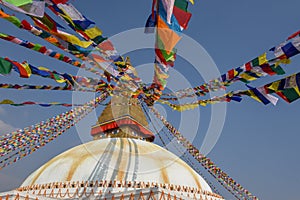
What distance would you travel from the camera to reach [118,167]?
32.3ft

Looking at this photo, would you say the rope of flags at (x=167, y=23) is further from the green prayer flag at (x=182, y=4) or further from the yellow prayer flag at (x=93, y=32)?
the yellow prayer flag at (x=93, y=32)

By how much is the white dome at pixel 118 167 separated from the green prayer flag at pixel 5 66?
17.5 feet

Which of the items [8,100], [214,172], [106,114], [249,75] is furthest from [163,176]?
[106,114]

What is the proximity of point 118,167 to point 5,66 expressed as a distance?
5.76 metres

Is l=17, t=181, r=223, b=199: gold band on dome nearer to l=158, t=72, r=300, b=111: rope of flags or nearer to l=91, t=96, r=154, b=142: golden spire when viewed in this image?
l=158, t=72, r=300, b=111: rope of flags

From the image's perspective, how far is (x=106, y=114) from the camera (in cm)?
1563

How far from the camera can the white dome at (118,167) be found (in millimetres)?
9641

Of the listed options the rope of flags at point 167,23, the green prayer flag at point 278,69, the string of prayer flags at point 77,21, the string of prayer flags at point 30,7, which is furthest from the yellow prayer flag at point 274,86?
the string of prayer flags at point 30,7

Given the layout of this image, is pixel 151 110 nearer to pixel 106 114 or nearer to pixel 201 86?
pixel 106 114

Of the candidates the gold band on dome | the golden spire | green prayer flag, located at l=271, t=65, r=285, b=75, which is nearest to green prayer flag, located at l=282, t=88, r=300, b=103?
green prayer flag, located at l=271, t=65, r=285, b=75

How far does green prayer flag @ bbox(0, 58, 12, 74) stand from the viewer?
5.36 m

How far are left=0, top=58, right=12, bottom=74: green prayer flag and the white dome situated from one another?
5.33 m

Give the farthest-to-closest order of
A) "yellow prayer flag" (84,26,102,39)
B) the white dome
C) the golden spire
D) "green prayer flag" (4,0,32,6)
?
the golden spire, the white dome, "yellow prayer flag" (84,26,102,39), "green prayer flag" (4,0,32,6)

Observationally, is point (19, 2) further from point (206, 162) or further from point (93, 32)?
point (206, 162)
